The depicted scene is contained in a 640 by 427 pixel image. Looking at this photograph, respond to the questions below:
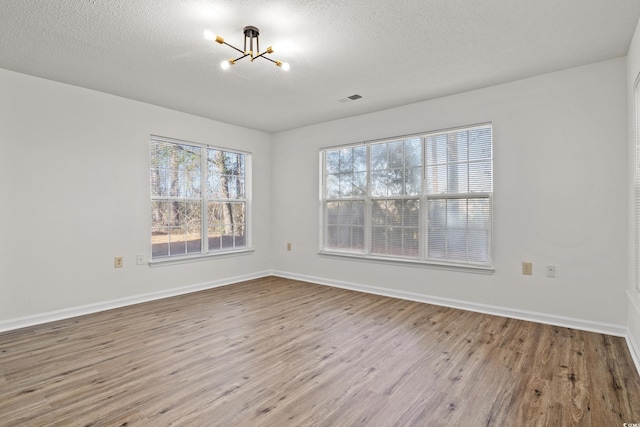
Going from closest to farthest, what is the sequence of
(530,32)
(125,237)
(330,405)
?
(330,405), (530,32), (125,237)

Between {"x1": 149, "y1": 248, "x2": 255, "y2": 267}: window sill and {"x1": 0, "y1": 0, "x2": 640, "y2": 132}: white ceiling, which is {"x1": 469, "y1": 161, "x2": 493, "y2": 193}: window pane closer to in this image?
{"x1": 0, "y1": 0, "x2": 640, "y2": 132}: white ceiling

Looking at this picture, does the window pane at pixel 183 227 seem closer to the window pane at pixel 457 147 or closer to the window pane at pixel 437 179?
the window pane at pixel 437 179

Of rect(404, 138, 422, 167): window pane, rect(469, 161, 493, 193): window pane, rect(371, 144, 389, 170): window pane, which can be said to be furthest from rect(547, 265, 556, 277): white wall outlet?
rect(371, 144, 389, 170): window pane

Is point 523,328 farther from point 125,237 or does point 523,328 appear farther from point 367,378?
point 125,237

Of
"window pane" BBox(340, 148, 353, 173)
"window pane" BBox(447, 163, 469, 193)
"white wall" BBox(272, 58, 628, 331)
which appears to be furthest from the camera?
"window pane" BBox(340, 148, 353, 173)

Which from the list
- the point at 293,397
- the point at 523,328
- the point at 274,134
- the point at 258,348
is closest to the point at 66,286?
the point at 258,348

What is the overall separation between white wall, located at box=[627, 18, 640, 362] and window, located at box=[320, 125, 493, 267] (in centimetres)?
117

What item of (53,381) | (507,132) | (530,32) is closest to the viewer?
(53,381)

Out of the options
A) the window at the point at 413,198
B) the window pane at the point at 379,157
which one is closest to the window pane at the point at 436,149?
the window at the point at 413,198

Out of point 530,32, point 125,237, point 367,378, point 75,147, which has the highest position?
point 530,32

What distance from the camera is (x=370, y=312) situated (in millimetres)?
3797

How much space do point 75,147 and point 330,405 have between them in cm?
384

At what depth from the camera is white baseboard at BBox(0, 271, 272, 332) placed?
11.0 feet

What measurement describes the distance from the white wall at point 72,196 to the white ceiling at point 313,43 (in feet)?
0.98
